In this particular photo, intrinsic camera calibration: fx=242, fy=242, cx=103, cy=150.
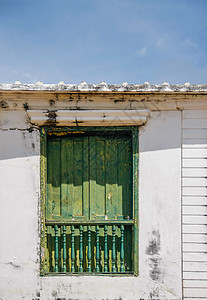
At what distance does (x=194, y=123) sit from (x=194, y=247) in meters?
1.79

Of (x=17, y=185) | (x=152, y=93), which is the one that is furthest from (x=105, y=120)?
(x=17, y=185)

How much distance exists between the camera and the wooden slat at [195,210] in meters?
3.47

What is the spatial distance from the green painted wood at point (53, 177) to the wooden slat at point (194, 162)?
74.7 inches

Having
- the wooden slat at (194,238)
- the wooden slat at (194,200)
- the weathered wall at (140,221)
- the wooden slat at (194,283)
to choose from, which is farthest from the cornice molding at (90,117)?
the wooden slat at (194,283)

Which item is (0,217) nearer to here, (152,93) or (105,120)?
(105,120)

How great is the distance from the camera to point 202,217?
3469mm

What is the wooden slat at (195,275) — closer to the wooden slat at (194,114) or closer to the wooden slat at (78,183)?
the wooden slat at (78,183)

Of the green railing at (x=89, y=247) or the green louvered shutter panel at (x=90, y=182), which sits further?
the green louvered shutter panel at (x=90, y=182)

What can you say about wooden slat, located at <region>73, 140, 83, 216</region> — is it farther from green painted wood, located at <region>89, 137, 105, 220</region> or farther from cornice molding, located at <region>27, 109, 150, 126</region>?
cornice molding, located at <region>27, 109, 150, 126</region>

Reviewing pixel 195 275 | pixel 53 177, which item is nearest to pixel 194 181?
pixel 195 275

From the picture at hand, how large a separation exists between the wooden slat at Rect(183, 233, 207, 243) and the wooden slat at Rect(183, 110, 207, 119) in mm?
1697

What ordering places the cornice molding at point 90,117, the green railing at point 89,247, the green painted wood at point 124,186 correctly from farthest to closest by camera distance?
1. the green painted wood at point 124,186
2. the green railing at point 89,247
3. the cornice molding at point 90,117

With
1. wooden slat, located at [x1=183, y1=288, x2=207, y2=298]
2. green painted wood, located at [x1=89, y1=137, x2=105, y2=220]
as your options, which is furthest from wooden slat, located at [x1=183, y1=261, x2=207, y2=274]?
green painted wood, located at [x1=89, y1=137, x2=105, y2=220]

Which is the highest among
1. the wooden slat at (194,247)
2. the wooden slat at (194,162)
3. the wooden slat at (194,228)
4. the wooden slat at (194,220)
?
the wooden slat at (194,162)
